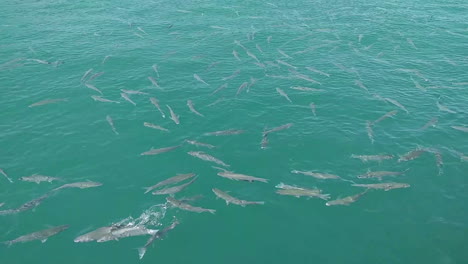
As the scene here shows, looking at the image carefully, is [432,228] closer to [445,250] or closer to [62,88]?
[445,250]

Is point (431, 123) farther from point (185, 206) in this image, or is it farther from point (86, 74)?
point (86, 74)

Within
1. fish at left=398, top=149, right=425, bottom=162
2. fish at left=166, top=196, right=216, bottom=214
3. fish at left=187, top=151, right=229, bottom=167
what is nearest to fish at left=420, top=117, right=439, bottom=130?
fish at left=398, top=149, right=425, bottom=162

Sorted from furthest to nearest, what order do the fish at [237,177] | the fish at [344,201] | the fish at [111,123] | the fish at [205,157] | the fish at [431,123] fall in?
1. the fish at [431,123]
2. the fish at [111,123]
3. the fish at [205,157]
4. the fish at [237,177]
5. the fish at [344,201]

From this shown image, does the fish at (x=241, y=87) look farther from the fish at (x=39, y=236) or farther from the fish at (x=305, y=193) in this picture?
the fish at (x=39, y=236)

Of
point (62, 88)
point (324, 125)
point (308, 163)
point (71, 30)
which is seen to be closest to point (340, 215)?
point (308, 163)

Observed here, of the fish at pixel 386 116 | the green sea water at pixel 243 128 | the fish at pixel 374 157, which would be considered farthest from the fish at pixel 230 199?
the fish at pixel 386 116

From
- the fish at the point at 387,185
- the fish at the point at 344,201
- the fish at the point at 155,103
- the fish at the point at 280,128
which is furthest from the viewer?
the fish at the point at 155,103

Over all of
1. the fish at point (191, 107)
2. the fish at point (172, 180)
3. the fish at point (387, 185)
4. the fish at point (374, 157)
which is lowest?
the fish at point (172, 180)
